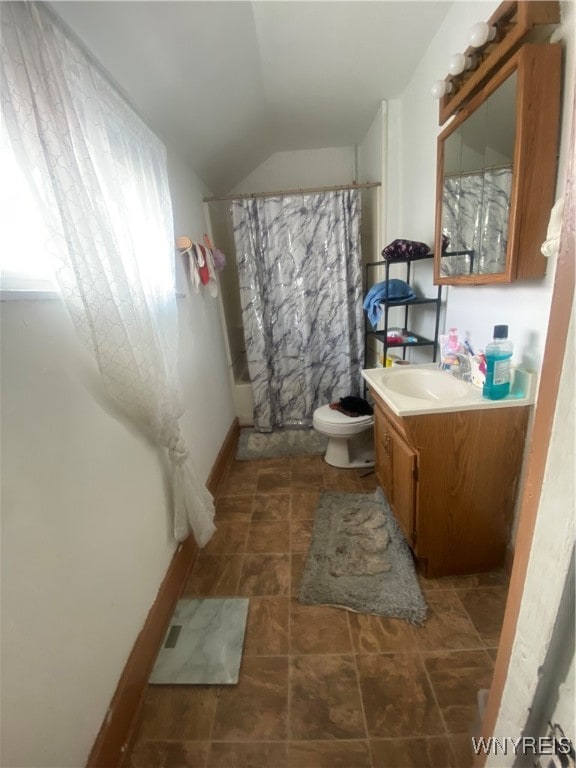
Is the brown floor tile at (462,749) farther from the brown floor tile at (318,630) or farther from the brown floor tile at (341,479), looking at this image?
the brown floor tile at (341,479)

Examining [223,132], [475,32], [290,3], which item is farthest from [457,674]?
[223,132]

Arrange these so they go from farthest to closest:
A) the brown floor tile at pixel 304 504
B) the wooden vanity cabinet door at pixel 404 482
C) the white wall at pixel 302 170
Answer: the white wall at pixel 302 170 < the brown floor tile at pixel 304 504 < the wooden vanity cabinet door at pixel 404 482

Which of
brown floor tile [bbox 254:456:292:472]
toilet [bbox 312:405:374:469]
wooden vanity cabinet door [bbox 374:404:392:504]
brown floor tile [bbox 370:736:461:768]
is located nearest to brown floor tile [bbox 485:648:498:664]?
brown floor tile [bbox 370:736:461:768]

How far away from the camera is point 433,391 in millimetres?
1491

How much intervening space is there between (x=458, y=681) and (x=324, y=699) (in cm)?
44

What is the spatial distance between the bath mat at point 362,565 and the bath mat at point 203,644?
0.30 m

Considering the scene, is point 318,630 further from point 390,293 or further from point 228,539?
point 390,293

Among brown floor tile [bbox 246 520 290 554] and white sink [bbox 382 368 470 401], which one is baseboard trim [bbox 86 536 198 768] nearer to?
brown floor tile [bbox 246 520 290 554]

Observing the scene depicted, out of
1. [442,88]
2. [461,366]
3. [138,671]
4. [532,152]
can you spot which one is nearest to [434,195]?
[442,88]

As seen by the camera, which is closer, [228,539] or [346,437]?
[228,539]

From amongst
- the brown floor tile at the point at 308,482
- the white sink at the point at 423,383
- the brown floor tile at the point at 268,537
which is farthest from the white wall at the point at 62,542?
the white sink at the point at 423,383

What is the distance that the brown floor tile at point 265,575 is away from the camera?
1.36 metres

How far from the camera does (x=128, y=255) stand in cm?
100

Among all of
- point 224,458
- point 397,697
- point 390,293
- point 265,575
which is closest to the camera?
point 397,697
